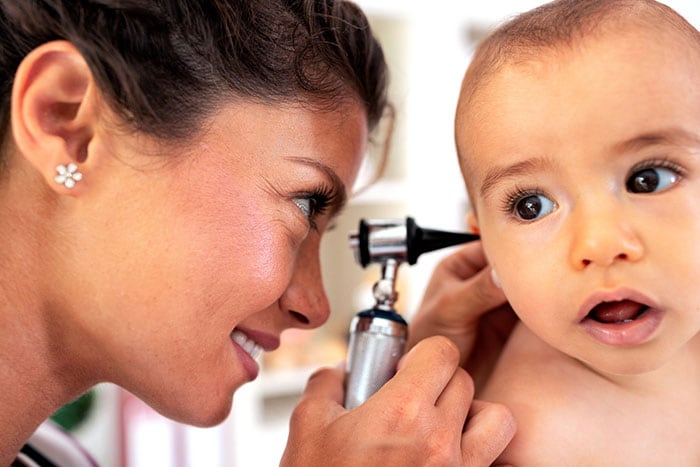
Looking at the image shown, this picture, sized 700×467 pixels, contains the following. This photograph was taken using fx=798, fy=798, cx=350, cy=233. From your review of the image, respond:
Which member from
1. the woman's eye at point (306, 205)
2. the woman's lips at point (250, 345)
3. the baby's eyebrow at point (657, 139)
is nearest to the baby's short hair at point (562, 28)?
the baby's eyebrow at point (657, 139)

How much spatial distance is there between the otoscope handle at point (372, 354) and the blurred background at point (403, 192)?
1.82m

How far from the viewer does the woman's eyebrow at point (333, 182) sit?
964mm

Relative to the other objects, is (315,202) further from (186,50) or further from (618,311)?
(618,311)

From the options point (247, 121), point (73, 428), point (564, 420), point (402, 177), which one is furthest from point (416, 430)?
point (402, 177)

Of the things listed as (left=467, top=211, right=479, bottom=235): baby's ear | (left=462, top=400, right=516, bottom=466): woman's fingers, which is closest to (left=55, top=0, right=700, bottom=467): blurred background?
(left=467, top=211, right=479, bottom=235): baby's ear

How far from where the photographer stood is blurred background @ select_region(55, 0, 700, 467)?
289 centimetres

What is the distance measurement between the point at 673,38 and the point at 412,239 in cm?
40

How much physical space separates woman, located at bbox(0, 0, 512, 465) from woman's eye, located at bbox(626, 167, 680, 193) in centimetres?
29

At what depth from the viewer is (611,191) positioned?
778 millimetres

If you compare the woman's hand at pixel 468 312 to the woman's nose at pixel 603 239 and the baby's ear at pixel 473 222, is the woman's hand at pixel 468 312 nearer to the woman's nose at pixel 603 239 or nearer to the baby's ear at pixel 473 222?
the baby's ear at pixel 473 222

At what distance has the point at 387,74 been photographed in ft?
3.80

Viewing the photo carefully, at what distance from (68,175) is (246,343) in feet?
1.07

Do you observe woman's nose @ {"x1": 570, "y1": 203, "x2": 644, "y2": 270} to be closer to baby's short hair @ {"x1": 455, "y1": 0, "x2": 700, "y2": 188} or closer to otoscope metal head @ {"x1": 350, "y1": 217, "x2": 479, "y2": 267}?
baby's short hair @ {"x1": 455, "y1": 0, "x2": 700, "y2": 188}

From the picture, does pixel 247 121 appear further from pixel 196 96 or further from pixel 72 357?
pixel 72 357
